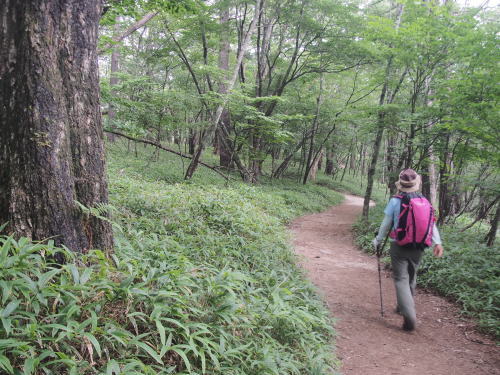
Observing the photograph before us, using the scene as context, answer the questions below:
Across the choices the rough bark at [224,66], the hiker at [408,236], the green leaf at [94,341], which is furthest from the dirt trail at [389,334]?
the rough bark at [224,66]

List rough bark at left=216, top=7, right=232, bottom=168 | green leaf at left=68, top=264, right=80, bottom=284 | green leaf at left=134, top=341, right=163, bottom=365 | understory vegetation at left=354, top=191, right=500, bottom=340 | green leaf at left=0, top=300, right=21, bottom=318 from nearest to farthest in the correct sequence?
green leaf at left=0, top=300, right=21, bottom=318 → green leaf at left=134, top=341, right=163, bottom=365 → green leaf at left=68, top=264, right=80, bottom=284 → understory vegetation at left=354, top=191, right=500, bottom=340 → rough bark at left=216, top=7, right=232, bottom=168

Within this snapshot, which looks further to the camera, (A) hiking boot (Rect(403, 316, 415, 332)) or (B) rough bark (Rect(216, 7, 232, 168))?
(B) rough bark (Rect(216, 7, 232, 168))

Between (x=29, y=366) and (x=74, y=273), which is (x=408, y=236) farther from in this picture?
(x=29, y=366)

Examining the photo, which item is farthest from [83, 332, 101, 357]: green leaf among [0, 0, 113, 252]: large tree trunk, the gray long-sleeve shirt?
the gray long-sleeve shirt

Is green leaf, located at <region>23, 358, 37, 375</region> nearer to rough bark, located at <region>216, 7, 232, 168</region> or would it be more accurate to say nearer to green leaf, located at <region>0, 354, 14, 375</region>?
green leaf, located at <region>0, 354, 14, 375</region>

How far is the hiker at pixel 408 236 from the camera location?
4.25 m

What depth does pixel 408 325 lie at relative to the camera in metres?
4.39

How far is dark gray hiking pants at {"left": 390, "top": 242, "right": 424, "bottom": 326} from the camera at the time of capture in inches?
171

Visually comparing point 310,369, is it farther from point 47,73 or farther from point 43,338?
point 47,73

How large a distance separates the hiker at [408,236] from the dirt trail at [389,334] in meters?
0.39

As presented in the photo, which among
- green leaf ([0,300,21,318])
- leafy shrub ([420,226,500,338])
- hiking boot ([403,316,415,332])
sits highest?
green leaf ([0,300,21,318])

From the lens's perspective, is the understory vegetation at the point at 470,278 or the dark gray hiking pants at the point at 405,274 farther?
the understory vegetation at the point at 470,278

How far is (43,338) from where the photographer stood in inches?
74.1

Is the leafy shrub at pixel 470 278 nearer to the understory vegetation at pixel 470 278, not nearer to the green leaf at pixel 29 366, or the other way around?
the understory vegetation at pixel 470 278
